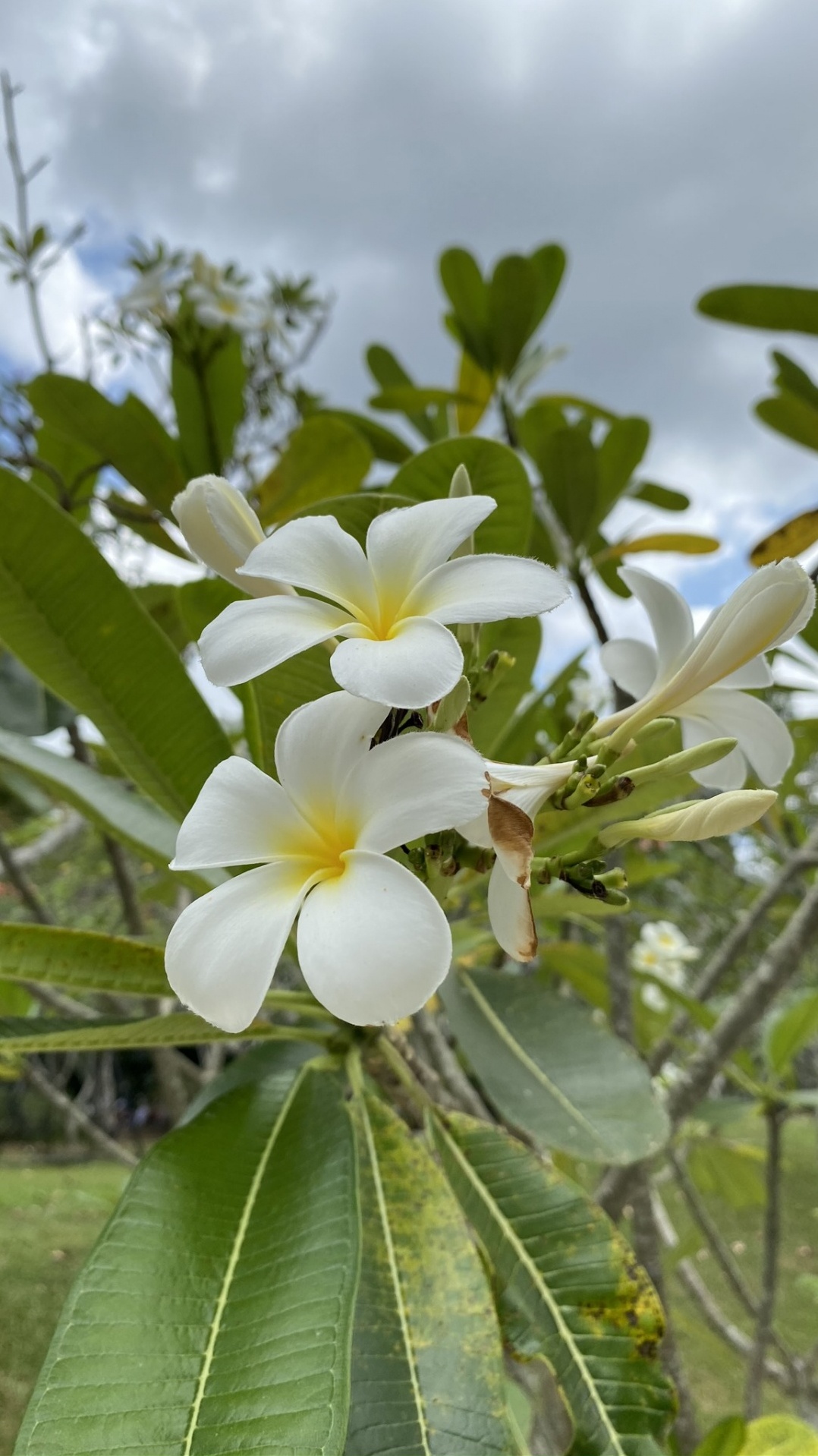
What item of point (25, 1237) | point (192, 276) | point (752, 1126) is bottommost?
point (25, 1237)

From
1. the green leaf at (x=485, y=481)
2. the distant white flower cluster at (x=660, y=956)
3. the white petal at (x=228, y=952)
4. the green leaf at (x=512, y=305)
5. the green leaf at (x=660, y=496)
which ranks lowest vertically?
the distant white flower cluster at (x=660, y=956)

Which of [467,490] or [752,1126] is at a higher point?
[467,490]

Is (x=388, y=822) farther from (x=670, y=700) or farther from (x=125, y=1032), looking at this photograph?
(x=125, y=1032)

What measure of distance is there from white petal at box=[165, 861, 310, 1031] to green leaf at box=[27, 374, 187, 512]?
1.02 meters

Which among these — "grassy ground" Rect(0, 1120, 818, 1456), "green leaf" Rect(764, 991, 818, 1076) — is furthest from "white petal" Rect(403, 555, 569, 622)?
"grassy ground" Rect(0, 1120, 818, 1456)

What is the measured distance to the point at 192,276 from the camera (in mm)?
1885

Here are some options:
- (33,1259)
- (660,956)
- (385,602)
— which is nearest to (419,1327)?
(385,602)

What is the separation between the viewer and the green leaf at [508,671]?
867 millimetres

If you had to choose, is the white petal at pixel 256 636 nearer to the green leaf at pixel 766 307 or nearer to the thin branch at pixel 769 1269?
the green leaf at pixel 766 307

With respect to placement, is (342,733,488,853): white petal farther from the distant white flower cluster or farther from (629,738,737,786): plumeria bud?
the distant white flower cluster

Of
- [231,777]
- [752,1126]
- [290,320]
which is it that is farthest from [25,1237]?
[231,777]

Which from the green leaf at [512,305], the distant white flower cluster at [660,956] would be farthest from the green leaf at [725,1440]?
the distant white flower cluster at [660,956]

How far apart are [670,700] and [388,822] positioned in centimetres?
→ 25

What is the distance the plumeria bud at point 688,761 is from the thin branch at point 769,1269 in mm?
1292
